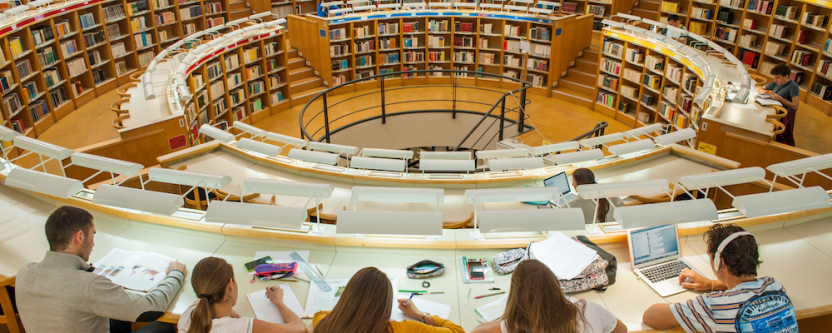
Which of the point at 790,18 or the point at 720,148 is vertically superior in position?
the point at 790,18

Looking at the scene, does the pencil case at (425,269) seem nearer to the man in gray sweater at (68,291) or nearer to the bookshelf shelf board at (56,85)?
Answer: the man in gray sweater at (68,291)

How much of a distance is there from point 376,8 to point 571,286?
8702 mm

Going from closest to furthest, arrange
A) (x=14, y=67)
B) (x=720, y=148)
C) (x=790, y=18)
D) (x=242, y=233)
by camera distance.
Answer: (x=242, y=233) < (x=720, y=148) < (x=14, y=67) < (x=790, y=18)

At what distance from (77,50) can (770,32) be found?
11.1m

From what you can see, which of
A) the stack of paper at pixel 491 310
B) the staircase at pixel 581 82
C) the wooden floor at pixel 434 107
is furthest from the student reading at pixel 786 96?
the stack of paper at pixel 491 310

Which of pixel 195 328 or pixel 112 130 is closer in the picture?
pixel 195 328

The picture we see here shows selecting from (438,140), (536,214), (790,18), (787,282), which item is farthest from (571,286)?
(790,18)

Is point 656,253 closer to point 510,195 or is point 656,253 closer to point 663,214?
point 663,214

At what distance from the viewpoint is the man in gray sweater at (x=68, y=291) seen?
2.29 m

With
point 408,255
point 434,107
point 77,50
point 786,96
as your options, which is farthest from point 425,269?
point 77,50

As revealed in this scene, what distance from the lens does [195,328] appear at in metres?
2.04

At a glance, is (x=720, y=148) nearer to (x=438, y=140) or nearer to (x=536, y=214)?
(x=536, y=214)

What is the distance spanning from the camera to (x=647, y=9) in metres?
11.1

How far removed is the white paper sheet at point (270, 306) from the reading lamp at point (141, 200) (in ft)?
2.13
